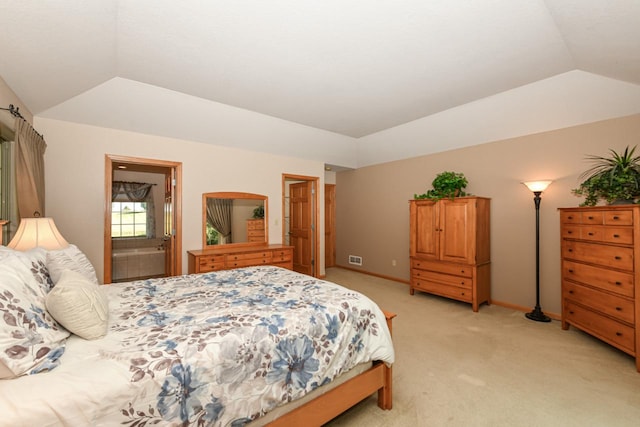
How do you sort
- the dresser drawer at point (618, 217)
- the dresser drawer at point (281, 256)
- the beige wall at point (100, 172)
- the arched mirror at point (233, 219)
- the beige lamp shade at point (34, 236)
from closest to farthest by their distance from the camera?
the beige lamp shade at point (34, 236) → the dresser drawer at point (618, 217) → the beige wall at point (100, 172) → the arched mirror at point (233, 219) → the dresser drawer at point (281, 256)

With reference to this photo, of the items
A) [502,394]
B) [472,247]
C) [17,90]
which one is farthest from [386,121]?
[17,90]

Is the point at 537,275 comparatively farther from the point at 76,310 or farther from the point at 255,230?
the point at 76,310

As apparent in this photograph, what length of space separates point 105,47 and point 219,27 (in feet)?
3.21

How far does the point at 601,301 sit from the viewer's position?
8.50 ft

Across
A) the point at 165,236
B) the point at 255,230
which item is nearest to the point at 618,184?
the point at 255,230

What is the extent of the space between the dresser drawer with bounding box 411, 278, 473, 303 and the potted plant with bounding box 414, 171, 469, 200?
130 centimetres

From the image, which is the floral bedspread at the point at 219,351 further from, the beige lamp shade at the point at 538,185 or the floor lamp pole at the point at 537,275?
the beige lamp shade at the point at 538,185

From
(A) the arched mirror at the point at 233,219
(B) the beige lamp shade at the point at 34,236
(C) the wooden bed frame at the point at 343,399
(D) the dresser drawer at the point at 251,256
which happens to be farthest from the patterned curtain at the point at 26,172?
(C) the wooden bed frame at the point at 343,399

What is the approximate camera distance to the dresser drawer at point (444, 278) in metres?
3.82

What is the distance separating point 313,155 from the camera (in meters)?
5.21

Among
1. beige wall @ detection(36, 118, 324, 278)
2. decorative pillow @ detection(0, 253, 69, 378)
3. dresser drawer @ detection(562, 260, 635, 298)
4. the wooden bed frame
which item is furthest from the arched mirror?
dresser drawer @ detection(562, 260, 635, 298)

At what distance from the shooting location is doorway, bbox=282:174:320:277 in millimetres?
5484

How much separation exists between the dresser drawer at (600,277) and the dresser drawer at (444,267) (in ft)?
3.34

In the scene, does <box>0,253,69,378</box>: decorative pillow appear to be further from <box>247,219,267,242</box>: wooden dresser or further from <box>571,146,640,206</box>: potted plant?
<box>571,146,640,206</box>: potted plant
